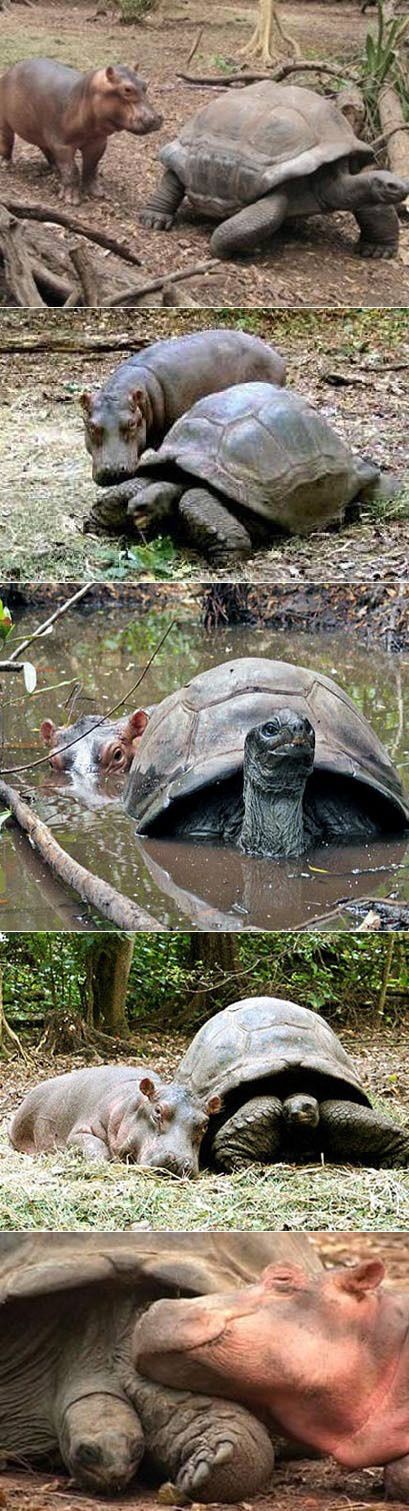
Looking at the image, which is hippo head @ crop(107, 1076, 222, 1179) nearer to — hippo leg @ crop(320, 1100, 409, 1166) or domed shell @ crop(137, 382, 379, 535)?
hippo leg @ crop(320, 1100, 409, 1166)

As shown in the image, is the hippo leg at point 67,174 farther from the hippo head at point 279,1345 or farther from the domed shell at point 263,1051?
the hippo head at point 279,1345

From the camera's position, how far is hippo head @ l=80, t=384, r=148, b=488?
4.83 m

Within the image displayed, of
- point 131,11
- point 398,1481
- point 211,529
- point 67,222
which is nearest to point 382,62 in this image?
point 131,11

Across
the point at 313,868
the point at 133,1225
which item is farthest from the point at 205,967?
the point at 133,1225

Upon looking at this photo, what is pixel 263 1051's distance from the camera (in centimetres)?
402

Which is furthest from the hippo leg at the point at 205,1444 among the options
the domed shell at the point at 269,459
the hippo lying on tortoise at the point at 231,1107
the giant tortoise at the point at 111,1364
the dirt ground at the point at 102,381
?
the domed shell at the point at 269,459

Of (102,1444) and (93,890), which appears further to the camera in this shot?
(93,890)

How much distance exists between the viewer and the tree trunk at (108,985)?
190 inches

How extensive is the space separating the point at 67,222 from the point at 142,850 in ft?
8.36

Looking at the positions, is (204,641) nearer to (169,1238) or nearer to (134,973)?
(134,973)

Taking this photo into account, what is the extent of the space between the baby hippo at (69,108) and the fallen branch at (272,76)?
16 centimetres

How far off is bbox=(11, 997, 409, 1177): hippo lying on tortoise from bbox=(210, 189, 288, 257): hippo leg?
2531mm

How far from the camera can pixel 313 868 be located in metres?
3.99

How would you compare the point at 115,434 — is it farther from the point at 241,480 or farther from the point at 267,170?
the point at 267,170
